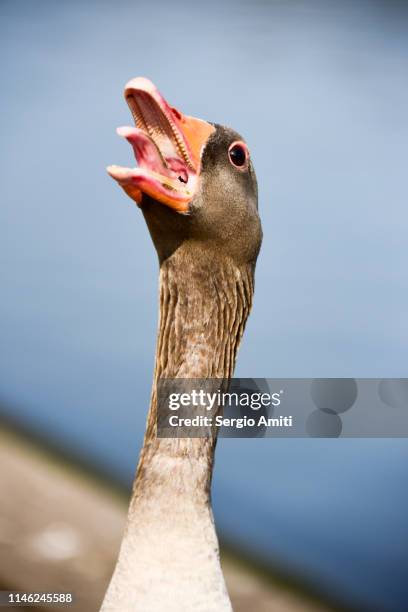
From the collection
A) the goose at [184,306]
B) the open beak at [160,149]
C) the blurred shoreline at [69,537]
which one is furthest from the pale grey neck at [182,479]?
the blurred shoreline at [69,537]

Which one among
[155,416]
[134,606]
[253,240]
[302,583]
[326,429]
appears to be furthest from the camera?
[302,583]

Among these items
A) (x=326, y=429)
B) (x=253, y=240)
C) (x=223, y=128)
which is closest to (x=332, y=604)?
(x=326, y=429)

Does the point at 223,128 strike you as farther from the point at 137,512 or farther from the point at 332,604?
the point at 332,604

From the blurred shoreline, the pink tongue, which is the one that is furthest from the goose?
the blurred shoreline

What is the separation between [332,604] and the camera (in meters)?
3.69

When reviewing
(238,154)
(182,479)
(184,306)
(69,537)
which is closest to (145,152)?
(238,154)

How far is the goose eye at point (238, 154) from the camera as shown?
2068 mm

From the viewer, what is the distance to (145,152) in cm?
193

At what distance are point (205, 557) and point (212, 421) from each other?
0.37 meters

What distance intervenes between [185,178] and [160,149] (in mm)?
101

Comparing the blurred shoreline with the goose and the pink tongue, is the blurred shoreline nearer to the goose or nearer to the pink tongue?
the goose

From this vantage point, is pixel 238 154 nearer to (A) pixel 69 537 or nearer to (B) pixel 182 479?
(B) pixel 182 479

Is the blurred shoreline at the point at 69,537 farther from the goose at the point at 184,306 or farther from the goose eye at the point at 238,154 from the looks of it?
the goose eye at the point at 238,154

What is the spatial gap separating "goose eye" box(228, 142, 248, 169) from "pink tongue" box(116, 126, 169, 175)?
0.69 feet
